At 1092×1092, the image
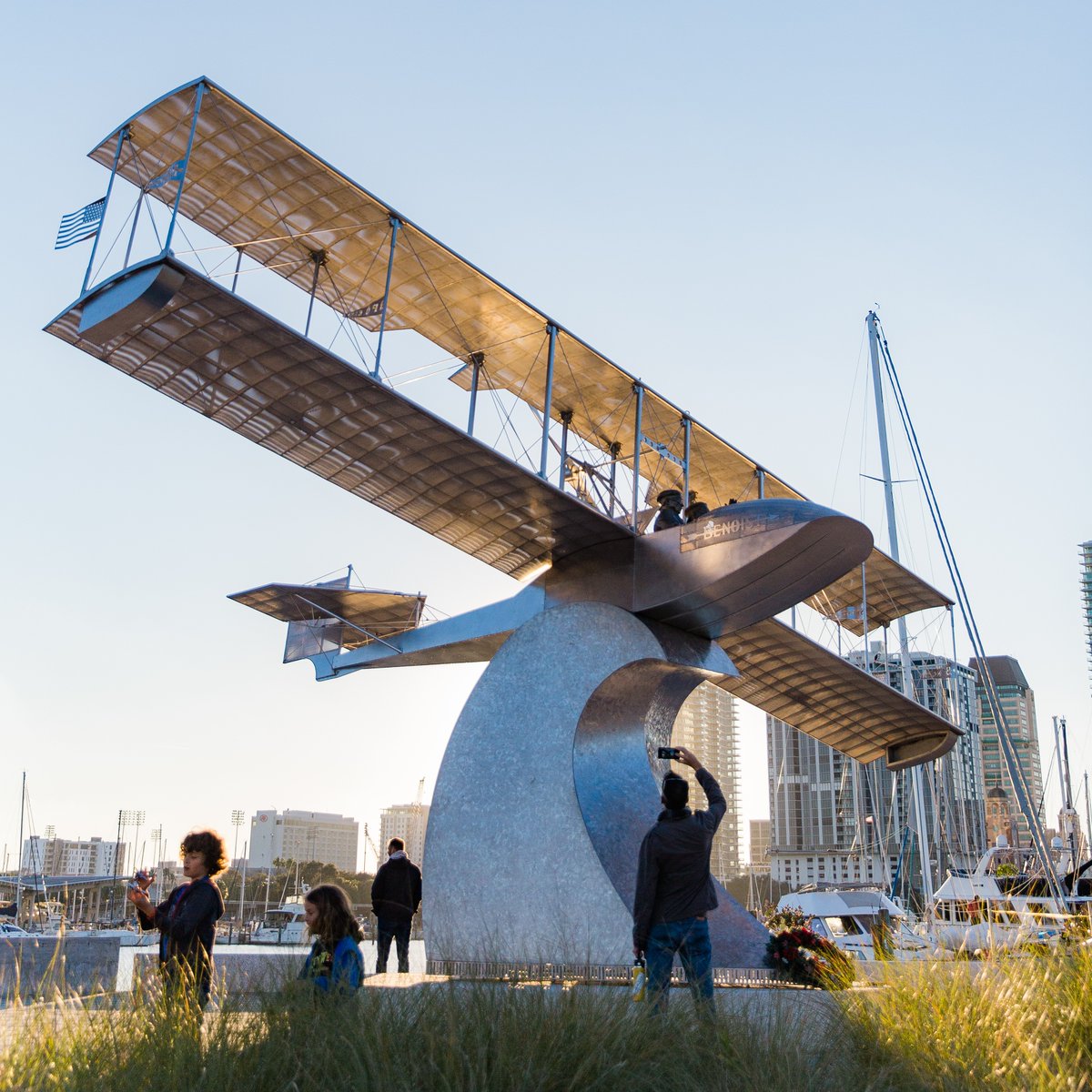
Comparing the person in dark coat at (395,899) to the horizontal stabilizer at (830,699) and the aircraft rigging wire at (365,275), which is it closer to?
the horizontal stabilizer at (830,699)

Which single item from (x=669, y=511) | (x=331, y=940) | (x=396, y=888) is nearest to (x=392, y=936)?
(x=396, y=888)

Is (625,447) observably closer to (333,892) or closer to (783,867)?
(333,892)

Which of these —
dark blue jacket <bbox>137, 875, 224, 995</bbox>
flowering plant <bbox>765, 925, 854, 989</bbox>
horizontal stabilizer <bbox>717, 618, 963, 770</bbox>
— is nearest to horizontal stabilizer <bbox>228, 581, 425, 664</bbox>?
horizontal stabilizer <bbox>717, 618, 963, 770</bbox>

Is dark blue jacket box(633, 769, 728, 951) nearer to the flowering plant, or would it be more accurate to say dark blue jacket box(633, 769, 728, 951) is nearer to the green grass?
the green grass

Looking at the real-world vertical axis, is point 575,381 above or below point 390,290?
below

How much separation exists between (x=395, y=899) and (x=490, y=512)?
A: 6.51 meters

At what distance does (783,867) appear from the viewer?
507ft

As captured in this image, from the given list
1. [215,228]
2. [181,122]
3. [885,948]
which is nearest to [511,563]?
[215,228]

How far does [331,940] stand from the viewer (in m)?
7.32

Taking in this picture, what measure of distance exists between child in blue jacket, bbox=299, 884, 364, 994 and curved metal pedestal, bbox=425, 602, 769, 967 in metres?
8.81

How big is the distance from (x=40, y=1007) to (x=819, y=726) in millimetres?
23827

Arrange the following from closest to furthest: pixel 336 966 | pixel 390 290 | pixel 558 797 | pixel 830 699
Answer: pixel 336 966 < pixel 558 797 < pixel 390 290 < pixel 830 699

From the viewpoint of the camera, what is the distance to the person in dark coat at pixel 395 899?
16.2m

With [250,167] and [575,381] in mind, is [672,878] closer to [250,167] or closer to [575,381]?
[250,167]
